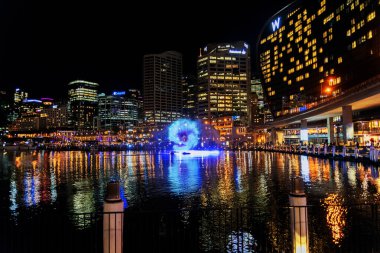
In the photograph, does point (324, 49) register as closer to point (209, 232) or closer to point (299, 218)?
point (209, 232)

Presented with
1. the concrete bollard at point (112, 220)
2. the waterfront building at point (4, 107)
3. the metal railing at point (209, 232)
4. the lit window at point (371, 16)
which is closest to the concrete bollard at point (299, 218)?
the metal railing at point (209, 232)

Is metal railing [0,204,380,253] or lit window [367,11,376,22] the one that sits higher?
lit window [367,11,376,22]

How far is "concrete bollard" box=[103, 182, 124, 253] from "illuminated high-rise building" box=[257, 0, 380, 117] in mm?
64028

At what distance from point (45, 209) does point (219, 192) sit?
937cm

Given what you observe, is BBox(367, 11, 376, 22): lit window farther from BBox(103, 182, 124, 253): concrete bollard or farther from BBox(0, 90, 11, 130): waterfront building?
BBox(103, 182, 124, 253): concrete bollard

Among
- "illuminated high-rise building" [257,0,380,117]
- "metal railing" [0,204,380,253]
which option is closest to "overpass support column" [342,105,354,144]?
"illuminated high-rise building" [257,0,380,117]

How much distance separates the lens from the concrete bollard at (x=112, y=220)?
816cm

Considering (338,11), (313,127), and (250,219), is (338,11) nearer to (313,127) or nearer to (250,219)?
(313,127)

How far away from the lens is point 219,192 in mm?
20484

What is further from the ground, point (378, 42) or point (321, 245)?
point (378, 42)

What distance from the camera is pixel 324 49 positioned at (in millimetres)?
141125

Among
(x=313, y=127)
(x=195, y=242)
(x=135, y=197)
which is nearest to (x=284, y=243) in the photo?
(x=195, y=242)

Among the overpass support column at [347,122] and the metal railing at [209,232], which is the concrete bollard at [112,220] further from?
the overpass support column at [347,122]

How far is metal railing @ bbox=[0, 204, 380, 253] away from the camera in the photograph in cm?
1005
